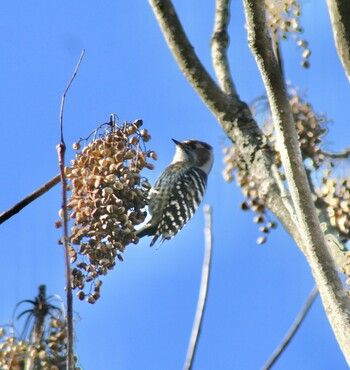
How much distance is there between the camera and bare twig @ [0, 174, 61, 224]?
2553 mm

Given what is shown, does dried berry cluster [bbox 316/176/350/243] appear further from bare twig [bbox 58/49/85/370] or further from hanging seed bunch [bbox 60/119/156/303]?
bare twig [bbox 58/49/85/370]

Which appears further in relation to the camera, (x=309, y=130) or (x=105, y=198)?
(x=309, y=130)

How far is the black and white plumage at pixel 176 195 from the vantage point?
548 cm

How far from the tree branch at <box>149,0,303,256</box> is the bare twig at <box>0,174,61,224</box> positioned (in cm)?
180

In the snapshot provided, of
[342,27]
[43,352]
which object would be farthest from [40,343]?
[342,27]

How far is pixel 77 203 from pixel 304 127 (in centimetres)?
220

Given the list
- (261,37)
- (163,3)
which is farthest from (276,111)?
(163,3)

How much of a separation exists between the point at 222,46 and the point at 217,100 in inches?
23.0

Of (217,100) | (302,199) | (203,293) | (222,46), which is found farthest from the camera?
(222,46)

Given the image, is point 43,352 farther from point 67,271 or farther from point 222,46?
point 222,46

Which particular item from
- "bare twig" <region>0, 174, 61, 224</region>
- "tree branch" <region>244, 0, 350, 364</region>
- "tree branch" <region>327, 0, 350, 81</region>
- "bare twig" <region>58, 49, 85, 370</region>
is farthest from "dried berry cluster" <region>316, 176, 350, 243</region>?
"bare twig" <region>58, 49, 85, 370</region>

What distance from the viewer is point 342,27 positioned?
3578mm

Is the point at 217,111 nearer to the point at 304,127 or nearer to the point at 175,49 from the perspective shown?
the point at 175,49

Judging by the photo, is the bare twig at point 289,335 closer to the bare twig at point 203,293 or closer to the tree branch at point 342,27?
the bare twig at point 203,293
